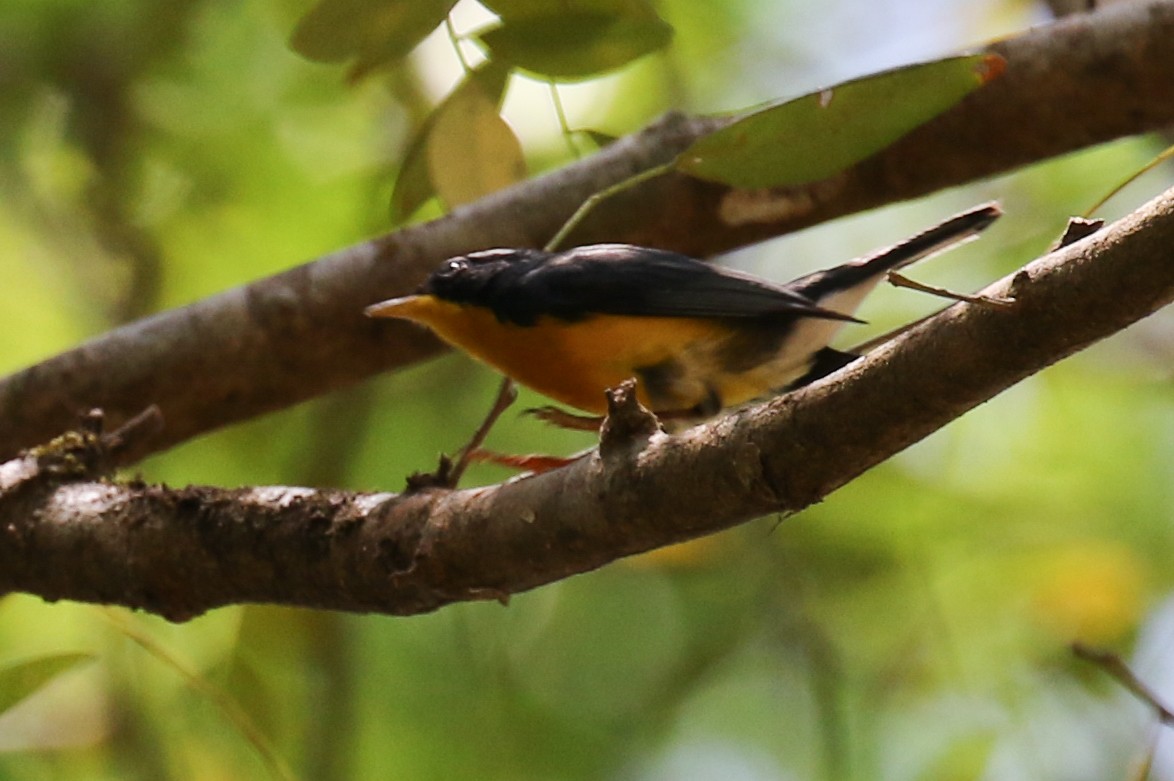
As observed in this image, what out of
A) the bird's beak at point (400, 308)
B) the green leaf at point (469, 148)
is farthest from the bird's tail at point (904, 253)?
the bird's beak at point (400, 308)

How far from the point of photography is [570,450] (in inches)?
154

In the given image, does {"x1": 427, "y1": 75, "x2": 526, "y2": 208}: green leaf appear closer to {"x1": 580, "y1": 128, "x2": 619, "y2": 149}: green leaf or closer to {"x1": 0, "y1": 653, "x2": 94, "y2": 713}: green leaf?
{"x1": 580, "y1": 128, "x2": 619, "y2": 149}: green leaf

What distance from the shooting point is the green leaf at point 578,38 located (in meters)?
1.95

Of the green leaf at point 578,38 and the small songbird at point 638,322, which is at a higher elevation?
the green leaf at point 578,38

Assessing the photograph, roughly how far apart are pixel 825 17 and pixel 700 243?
7.36 ft

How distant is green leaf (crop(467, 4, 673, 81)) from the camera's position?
6.39 ft

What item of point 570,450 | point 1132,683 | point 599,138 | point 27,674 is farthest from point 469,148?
point 570,450

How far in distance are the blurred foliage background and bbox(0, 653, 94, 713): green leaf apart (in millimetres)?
1259

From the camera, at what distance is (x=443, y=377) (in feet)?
13.1

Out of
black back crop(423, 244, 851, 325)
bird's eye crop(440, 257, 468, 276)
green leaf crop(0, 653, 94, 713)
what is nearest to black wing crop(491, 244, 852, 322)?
black back crop(423, 244, 851, 325)

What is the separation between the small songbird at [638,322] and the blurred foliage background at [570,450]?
1.02m

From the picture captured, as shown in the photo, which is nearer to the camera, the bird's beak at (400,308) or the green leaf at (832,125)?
the green leaf at (832,125)

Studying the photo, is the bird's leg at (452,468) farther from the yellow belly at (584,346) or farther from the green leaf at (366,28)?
the green leaf at (366,28)

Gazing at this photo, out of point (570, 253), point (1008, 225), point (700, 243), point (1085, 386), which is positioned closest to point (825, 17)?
point (1008, 225)
